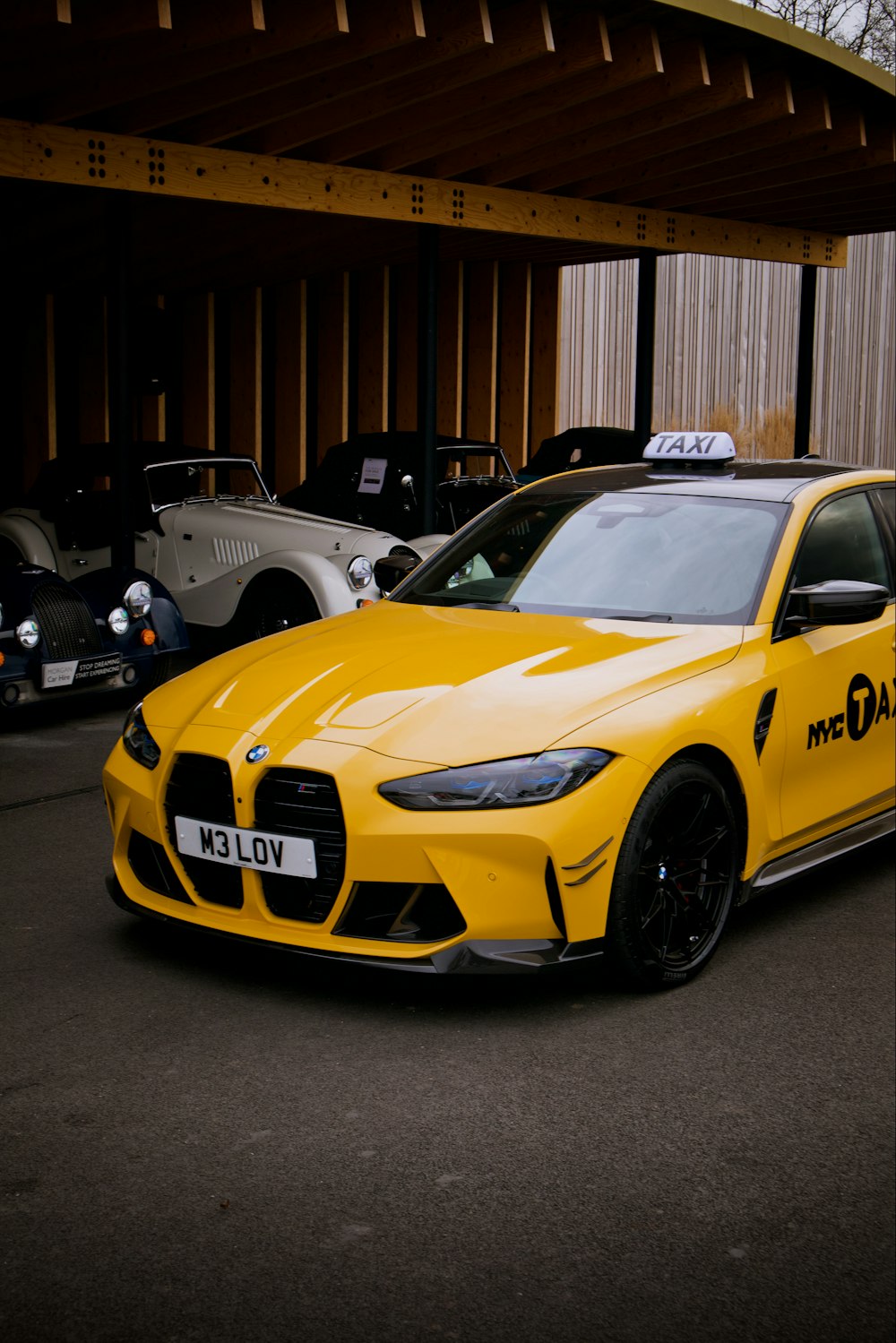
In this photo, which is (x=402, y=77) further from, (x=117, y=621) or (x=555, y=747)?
(x=555, y=747)

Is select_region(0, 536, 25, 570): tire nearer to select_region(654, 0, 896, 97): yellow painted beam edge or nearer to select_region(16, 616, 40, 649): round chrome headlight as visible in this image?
Result: select_region(16, 616, 40, 649): round chrome headlight

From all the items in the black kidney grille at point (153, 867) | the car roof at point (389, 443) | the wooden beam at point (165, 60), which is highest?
the wooden beam at point (165, 60)

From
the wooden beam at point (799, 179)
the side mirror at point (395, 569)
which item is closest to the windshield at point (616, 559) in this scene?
the side mirror at point (395, 569)

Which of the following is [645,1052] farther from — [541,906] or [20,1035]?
[20,1035]

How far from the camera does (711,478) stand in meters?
5.42

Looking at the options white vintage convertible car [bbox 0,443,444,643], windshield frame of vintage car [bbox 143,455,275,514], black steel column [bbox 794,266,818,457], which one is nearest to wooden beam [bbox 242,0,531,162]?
windshield frame of vintage car [bbox 143,455,275,514]

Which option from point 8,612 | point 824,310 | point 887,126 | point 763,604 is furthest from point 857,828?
point 824,310

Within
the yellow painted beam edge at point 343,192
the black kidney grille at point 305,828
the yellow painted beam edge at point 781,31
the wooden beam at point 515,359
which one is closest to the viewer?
the black kidney grille at point 305,828

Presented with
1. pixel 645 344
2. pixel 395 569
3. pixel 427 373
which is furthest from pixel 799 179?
pixel 395 569

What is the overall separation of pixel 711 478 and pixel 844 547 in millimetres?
566

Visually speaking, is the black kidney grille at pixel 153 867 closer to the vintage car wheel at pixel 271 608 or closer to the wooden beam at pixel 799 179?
the vintage car wheel at pixel 271 608

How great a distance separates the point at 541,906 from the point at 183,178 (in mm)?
7477

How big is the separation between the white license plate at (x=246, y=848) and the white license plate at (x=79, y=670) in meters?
4.09

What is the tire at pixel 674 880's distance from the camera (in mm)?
3959
